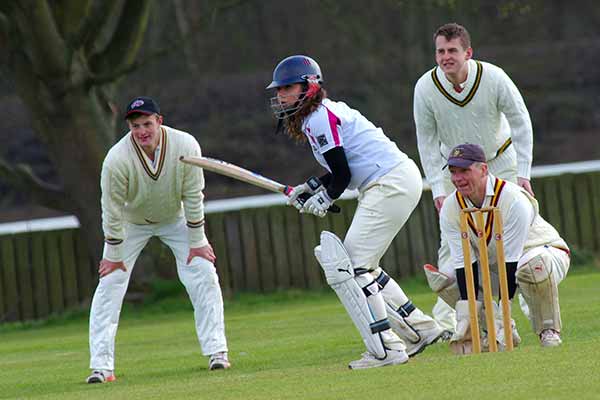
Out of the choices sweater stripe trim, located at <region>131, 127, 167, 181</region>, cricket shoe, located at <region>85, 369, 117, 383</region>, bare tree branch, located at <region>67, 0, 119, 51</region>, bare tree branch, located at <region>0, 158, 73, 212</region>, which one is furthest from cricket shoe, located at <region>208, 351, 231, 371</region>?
bare tree branch, located at <region>0, 158, 73, 212</region>

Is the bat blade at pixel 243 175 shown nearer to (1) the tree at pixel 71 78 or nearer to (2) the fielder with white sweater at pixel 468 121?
(2) the fielder with white sweater at pixel 468 121

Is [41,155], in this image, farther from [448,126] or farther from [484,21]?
[448,126]

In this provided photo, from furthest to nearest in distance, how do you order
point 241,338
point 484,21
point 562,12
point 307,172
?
point 562,12, point 484,21, point 307,172, point 241,338

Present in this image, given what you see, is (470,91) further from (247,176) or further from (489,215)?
(247,176)

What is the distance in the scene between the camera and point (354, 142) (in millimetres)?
→ 8289

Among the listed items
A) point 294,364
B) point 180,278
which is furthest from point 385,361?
point 180,278

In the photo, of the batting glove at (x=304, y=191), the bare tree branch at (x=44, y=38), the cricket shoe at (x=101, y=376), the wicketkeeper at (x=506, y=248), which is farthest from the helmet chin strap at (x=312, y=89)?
the bare tree branch at (x=44, y=38)

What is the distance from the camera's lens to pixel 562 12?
38.3 meters

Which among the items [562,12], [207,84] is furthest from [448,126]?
[562,12]

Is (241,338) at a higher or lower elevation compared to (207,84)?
lower

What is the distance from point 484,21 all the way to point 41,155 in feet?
34.6

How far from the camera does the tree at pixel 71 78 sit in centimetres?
1638

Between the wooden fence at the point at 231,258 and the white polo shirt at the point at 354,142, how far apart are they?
877cm

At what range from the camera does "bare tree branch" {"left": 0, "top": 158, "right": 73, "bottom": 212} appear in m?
17.7
